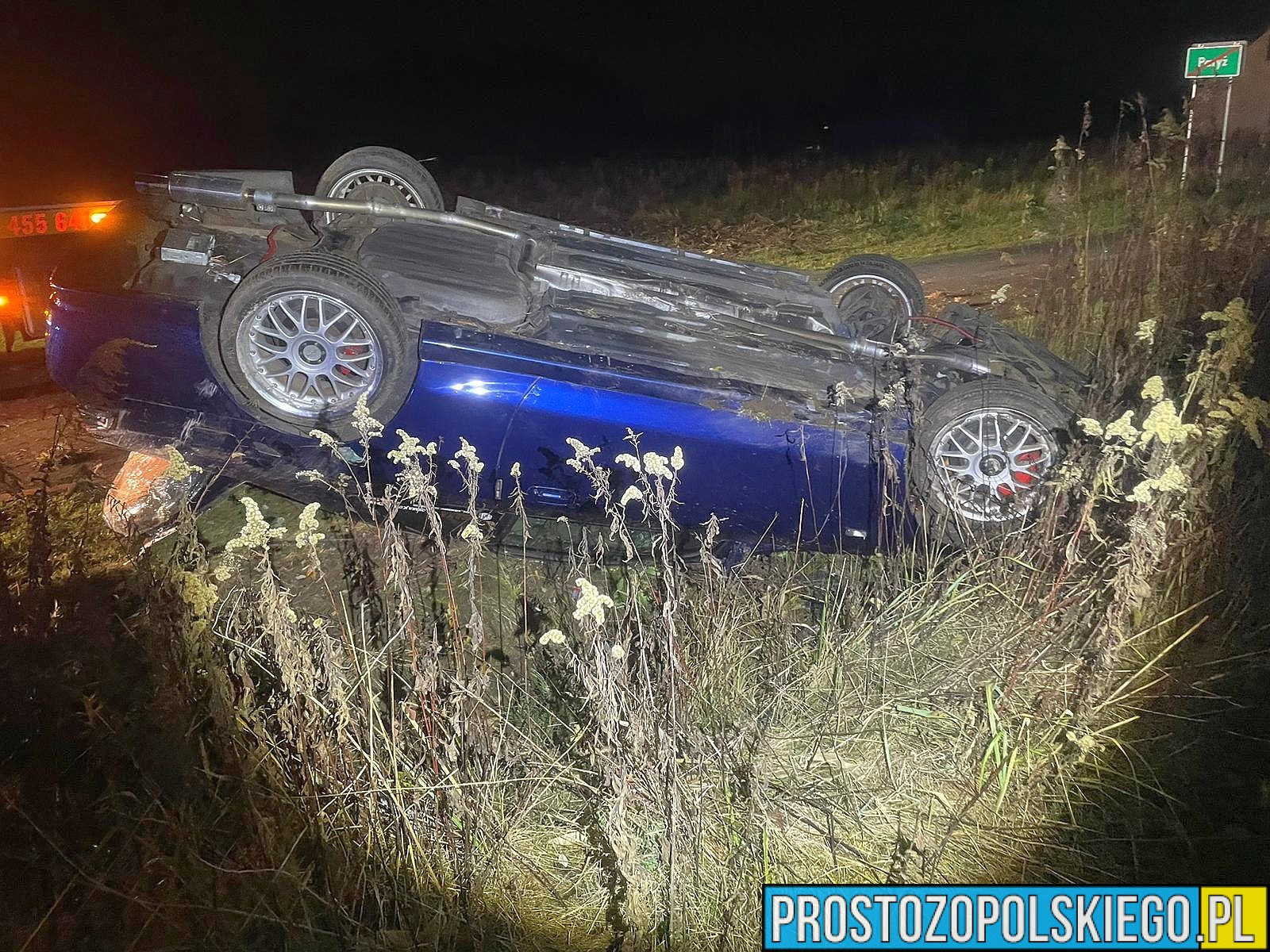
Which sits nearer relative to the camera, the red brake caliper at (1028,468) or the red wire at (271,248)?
the red brake caliper at (1028,468)

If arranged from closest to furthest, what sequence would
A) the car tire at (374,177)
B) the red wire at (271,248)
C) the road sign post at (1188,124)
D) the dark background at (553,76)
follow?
the red wire at (271,248)
the car tire at (374,177)
the road sign post at (1188,124)
the dark background at (553,76)

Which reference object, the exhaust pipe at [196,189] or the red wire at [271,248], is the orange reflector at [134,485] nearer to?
the red wire at [271,248]

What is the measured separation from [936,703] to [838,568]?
98 centimetres

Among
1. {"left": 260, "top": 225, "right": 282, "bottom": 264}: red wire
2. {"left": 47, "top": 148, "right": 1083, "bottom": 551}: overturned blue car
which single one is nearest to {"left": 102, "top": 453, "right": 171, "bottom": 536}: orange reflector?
{"left": 47, "top": 148, "right": 1083, "bottom": 551}: overturned blue car

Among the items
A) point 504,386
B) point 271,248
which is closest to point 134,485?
point 271,248

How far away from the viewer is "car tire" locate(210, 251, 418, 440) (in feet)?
12.5

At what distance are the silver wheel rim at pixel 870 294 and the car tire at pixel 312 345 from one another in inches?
121

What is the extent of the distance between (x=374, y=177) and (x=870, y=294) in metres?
3.18

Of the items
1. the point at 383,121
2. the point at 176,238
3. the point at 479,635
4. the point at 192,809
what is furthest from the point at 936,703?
the point at 383,121

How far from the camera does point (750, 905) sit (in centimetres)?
246

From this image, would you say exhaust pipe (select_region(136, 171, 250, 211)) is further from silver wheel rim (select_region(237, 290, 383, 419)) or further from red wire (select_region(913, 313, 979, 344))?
red wire (select_region(913, 313, 979, 344))

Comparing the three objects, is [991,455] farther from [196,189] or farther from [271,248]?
[196,189]

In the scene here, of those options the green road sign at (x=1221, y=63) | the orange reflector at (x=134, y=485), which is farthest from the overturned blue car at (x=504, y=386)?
the green road sign at (x=1221, y=63)

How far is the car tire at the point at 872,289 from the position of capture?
575 cm
